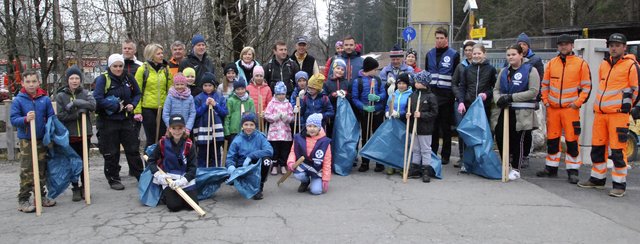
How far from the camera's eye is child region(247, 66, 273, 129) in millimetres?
7625

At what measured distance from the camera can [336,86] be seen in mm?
7977

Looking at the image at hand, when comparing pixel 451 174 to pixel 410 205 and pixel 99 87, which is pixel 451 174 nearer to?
pixel 410 205

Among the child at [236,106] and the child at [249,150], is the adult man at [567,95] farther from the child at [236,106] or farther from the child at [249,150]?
the child at [236,106]

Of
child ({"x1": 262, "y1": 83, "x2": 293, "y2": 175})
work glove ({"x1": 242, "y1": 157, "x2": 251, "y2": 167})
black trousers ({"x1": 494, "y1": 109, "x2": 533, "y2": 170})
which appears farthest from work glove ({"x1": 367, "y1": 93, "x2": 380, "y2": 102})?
work glove ({"x1": 242, "y1": 157, "x2": 251, "y2": 167})

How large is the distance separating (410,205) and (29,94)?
14.1 feet

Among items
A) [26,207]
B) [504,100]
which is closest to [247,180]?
[26,207]

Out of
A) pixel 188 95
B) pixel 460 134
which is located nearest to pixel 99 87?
pixel 188 95

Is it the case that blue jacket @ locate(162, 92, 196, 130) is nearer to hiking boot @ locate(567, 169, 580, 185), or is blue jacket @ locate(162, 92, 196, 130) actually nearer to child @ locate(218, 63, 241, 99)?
child @ locate(218, 63, 241, 99)

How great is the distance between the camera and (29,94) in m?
5.74

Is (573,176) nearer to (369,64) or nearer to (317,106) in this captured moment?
(369,64)

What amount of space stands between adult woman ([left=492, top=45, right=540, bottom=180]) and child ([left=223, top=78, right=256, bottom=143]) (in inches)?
134

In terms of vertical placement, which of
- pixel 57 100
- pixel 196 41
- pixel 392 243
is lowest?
pixel 392 243

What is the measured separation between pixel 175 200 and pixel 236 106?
1.95 m

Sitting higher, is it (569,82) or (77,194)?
(569,82)
